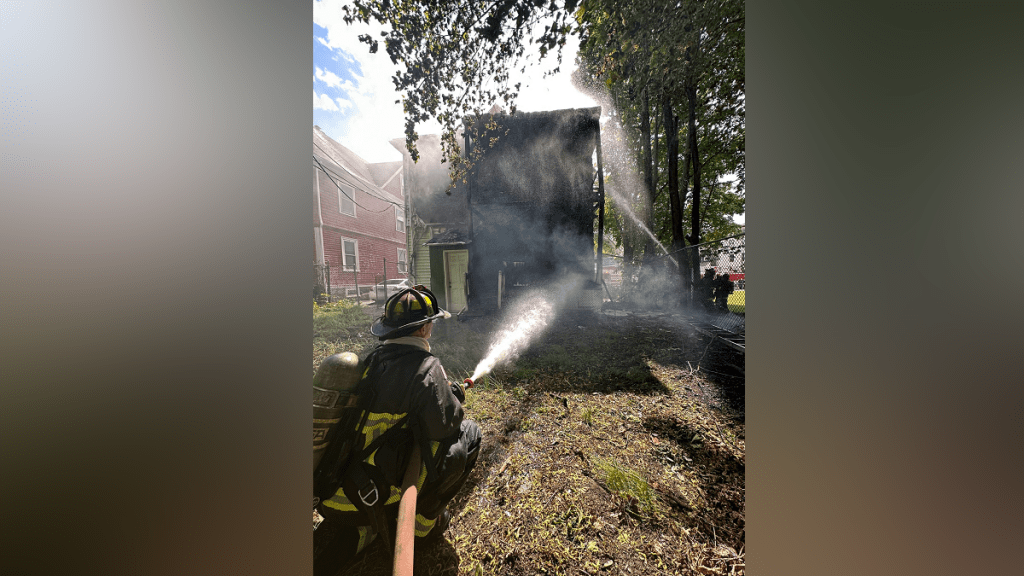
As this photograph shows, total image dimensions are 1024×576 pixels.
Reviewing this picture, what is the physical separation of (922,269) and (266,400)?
3080 mm

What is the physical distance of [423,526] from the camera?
149 cm

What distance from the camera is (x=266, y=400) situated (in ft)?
4.01

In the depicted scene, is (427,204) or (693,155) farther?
(427,204)

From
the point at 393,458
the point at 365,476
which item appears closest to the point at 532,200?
the point at 393,458

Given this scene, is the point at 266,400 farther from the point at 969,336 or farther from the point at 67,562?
the point at 969,336

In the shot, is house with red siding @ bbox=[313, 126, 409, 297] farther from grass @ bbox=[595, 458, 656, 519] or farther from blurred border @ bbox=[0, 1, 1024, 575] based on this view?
grass @ bbox=[595, 458, 656, 519]

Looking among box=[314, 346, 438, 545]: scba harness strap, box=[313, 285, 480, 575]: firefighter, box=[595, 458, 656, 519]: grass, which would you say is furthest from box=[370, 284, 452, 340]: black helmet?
box=[595, 458, 656, 519]: grass

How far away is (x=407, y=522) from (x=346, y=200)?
6.58 feet

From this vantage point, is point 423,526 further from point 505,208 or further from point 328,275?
point 505,208

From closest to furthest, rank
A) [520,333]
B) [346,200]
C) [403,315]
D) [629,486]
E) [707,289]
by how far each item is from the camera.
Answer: [629,486], [403,315], [346,200], [707,289], [520,333]

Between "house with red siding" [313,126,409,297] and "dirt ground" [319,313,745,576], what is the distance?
51 centimetres

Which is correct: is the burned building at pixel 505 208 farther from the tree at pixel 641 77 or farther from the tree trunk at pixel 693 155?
the tree trunk at pixel 693 155

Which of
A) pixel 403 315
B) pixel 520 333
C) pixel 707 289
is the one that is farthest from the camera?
pixel 520 333

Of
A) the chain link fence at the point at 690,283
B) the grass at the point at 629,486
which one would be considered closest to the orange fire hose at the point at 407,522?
the grass at the point at 629,486
